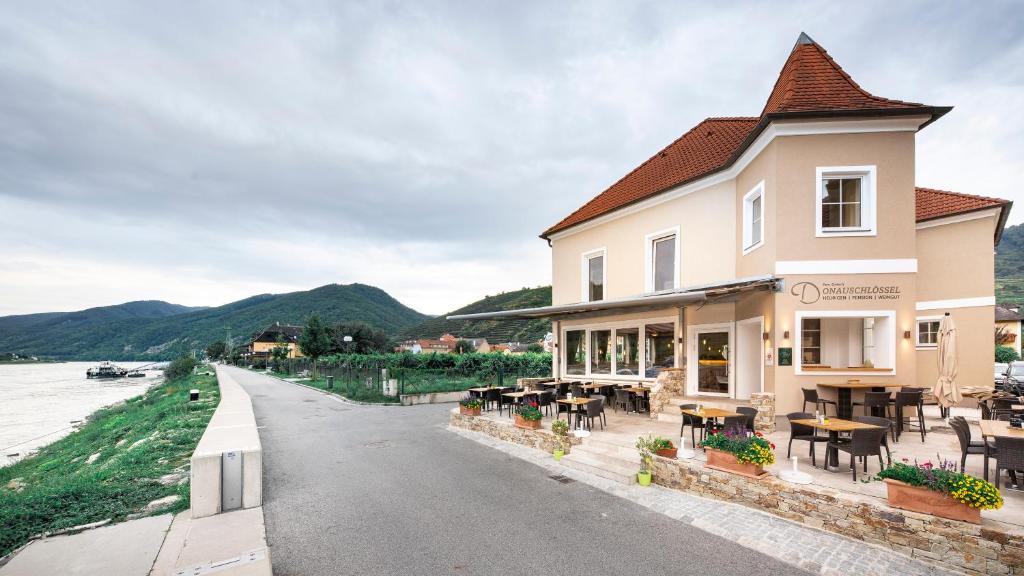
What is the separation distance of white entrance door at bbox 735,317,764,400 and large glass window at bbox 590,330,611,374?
465cm

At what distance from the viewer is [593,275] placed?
16547 mm

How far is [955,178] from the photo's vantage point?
66.4 ft

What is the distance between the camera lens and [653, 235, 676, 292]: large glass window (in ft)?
44.3

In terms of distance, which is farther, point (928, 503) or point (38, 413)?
point (38, 413)

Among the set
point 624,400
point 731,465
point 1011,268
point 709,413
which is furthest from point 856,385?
point 1011,268

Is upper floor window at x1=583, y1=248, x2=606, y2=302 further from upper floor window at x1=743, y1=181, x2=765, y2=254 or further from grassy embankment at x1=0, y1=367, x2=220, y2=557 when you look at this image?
grassy embankment at x1=0, y1=367, x2=220, y2=557

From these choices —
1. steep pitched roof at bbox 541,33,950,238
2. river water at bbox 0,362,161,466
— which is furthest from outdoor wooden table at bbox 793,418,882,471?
river water at bbox 0,362,161,466

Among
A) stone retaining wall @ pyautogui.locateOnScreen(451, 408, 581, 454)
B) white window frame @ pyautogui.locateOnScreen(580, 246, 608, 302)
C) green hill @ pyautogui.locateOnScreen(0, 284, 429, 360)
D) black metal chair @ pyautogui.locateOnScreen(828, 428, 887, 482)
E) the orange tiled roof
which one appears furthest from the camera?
green hill @ pyautogui.locateOnScreen(0, 284, 429, 360)

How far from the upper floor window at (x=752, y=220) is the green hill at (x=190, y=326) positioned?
9511 cm

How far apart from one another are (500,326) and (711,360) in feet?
235

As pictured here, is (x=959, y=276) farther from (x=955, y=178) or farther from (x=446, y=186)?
(x=446, y=186)

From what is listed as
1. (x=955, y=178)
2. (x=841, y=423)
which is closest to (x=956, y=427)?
(x=841, y=423)

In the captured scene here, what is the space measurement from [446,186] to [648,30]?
12.8 meters

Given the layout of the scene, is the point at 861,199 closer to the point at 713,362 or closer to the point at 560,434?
the point at 713,362
